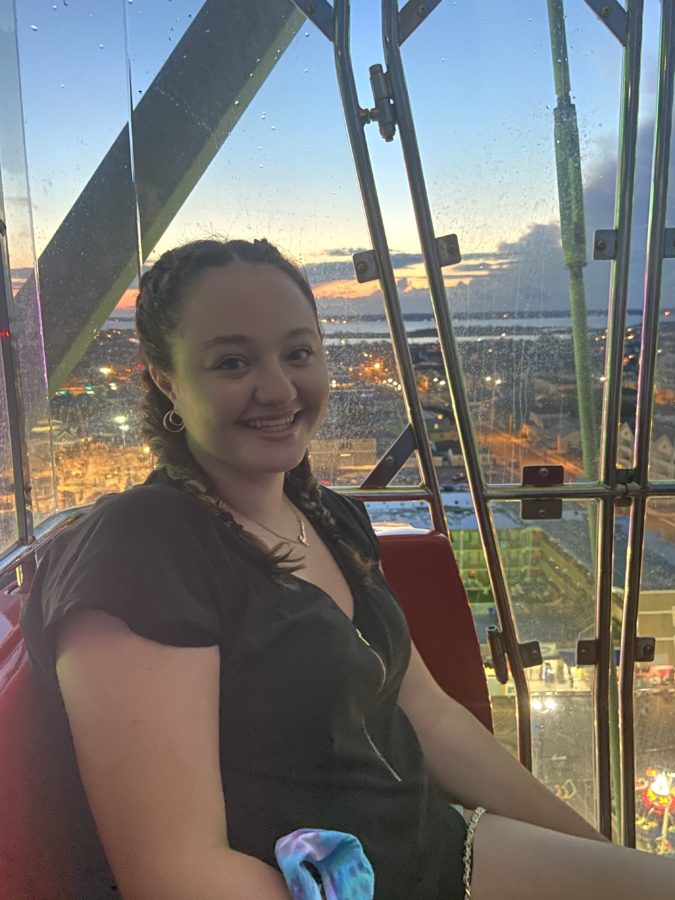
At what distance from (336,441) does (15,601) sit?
46.5 inches

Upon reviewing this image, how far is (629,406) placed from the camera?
218 centimetres

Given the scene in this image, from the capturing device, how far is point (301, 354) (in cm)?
111

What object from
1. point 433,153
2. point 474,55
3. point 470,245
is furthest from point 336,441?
point 474,55

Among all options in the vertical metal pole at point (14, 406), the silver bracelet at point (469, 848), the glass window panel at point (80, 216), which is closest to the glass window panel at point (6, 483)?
the vertical metal pole at point (14, 406)

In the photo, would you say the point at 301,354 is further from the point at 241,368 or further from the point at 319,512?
the point at 319,512

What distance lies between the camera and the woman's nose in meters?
1.06

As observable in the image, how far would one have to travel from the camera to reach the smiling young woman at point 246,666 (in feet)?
2.56

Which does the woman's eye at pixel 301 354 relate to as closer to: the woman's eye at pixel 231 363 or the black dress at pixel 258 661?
the woman's eye at pixel 231 363

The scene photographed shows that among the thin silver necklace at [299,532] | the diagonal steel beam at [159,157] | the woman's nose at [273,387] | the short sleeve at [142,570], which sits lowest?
the thin silver necklace at [299,532]

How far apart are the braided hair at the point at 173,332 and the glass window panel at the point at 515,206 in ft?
3.50

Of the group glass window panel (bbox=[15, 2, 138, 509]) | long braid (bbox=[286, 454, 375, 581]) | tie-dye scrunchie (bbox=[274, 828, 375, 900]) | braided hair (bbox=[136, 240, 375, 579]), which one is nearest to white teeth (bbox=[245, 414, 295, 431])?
braided hair (bbox=[136, 240, 375, 579])

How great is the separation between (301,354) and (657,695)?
2.00m

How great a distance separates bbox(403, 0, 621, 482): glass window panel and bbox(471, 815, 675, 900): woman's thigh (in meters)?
1.22

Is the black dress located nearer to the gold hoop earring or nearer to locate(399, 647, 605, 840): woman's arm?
the gold hoop earring
